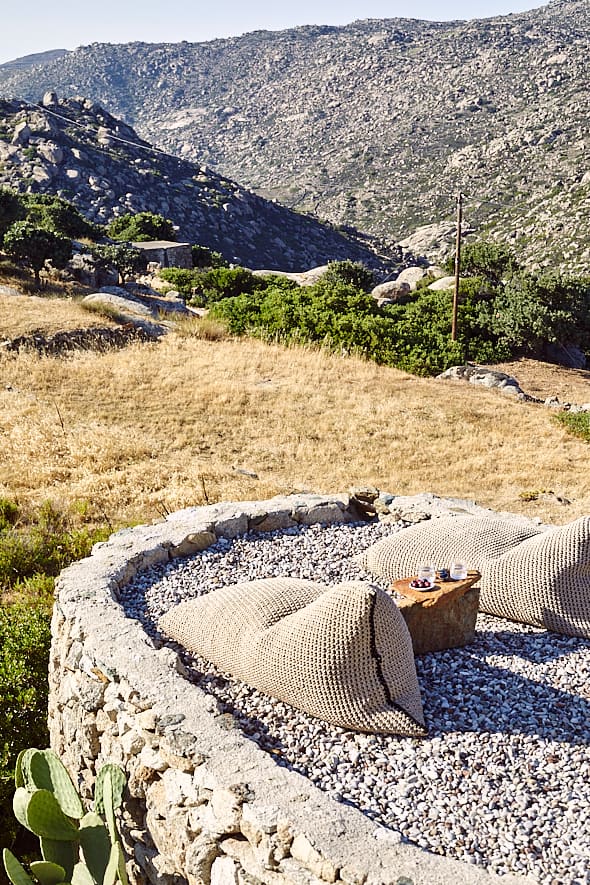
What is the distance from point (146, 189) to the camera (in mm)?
66625

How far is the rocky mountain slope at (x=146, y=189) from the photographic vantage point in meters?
59.1

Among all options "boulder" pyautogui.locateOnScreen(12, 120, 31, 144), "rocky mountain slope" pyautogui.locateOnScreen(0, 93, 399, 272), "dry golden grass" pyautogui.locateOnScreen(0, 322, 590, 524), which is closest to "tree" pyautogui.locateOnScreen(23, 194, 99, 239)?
"rocky mountain slope" pyautogui.locateOnScreen(0, 93, 399, 272)

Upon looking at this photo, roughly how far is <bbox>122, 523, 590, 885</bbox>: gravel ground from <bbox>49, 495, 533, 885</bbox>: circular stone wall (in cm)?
23

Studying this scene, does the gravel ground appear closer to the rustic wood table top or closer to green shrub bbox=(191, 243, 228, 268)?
the rustic wood table top

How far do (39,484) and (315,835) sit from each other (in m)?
7.29

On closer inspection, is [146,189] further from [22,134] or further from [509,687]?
[509,687]

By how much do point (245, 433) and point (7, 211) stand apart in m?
19.4

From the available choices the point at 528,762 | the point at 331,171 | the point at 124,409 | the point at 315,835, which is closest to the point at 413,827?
the point at 315,835

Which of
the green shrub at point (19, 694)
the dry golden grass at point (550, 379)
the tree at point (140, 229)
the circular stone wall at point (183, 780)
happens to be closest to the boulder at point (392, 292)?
the dry golden grass at point (550, 379)

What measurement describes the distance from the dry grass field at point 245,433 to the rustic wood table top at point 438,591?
4.09 meters

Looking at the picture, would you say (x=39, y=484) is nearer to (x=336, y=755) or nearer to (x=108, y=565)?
(x=108, y=565)

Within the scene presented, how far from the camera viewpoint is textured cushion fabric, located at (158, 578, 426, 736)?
12.8 feet

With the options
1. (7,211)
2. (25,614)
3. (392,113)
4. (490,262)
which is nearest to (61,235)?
(7,211)

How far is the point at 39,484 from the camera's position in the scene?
9352 millimetres
